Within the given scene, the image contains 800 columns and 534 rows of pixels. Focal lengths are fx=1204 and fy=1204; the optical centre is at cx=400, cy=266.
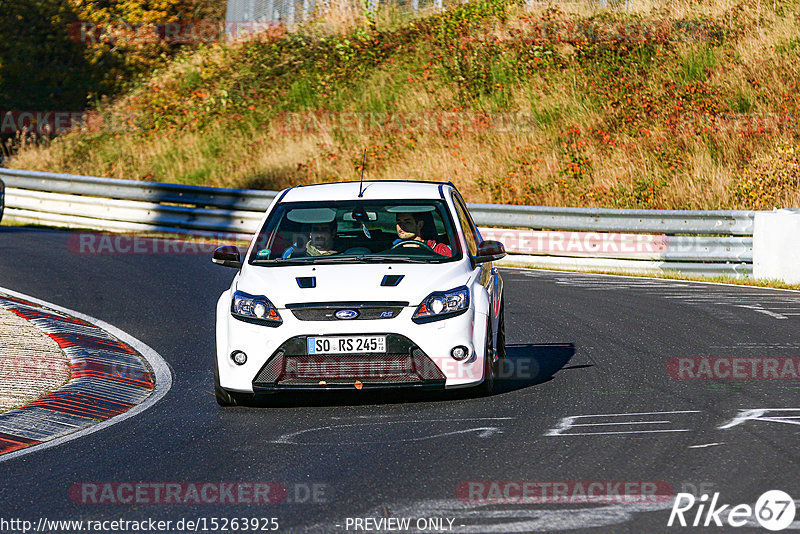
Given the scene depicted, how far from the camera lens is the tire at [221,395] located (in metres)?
8.64

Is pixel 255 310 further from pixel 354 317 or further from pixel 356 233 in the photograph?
pixel 356 233

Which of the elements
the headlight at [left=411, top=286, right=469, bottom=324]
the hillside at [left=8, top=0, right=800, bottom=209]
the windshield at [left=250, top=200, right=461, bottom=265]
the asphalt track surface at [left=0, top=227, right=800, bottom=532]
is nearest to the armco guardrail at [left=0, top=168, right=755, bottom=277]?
the hillside at [left=8, top=0, right=800, bottom=209]

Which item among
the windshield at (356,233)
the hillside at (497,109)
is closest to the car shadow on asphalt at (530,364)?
the windshield at (356,233)

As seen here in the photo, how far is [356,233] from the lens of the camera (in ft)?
30.9

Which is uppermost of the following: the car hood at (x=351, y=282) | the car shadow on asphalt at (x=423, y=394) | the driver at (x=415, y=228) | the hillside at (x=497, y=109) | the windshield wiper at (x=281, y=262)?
the hillside at (x=497, y=109)

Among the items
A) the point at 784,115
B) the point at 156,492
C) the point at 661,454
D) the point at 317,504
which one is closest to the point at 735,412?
the point at 661,454

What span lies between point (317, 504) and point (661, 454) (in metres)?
2.05

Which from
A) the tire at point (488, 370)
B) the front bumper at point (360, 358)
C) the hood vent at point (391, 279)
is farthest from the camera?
the tire at point (488, 370)

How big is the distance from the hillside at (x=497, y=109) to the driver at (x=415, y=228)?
12.7 metres

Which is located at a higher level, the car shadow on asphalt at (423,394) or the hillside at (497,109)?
the hillside at (497,109)

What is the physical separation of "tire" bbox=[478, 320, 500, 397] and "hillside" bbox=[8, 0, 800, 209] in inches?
519

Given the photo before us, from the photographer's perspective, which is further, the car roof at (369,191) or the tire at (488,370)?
the car roof at (369,191)

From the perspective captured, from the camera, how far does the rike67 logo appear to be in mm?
5367

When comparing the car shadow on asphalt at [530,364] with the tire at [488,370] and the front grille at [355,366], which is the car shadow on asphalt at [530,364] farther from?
the front grille at [355,366]
